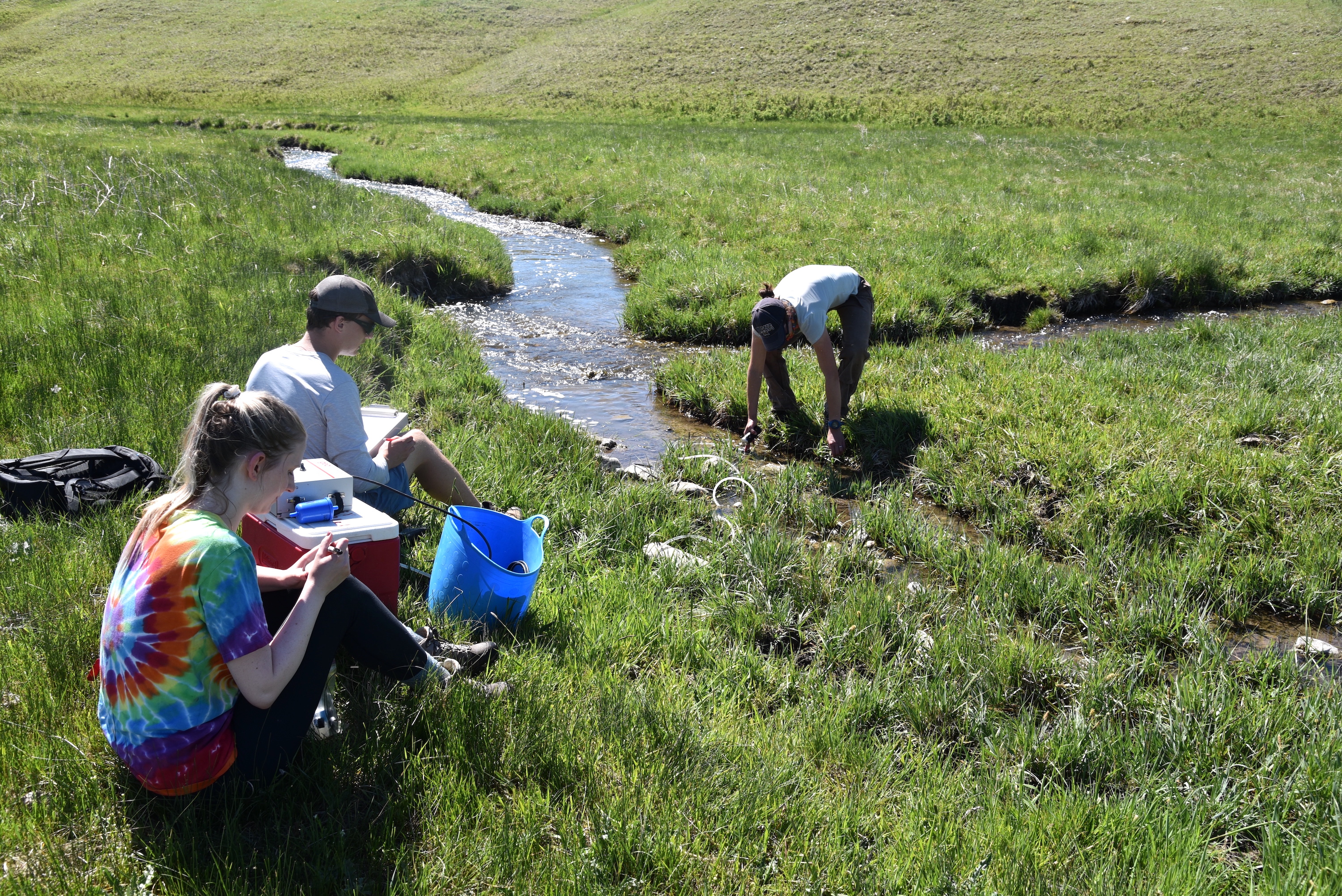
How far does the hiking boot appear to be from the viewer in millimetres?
3809

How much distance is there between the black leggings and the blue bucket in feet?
2.38

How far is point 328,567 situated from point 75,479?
3020 millimetres

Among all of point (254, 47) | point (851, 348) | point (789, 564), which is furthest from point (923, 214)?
point (254, 47)

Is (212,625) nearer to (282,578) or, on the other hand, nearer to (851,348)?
(282,578)

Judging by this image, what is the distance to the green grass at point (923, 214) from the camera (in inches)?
459

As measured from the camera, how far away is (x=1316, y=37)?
1917 inches

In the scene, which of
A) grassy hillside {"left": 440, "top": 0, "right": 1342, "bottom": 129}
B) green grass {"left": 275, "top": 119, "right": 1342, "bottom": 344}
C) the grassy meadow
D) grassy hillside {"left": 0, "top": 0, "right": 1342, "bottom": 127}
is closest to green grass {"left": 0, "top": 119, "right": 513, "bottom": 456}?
the grassy meadow

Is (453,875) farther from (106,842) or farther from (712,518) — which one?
(712,518)

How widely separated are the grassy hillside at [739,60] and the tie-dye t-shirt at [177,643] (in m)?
40.1

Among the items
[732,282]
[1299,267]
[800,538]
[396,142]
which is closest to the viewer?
[800,538]

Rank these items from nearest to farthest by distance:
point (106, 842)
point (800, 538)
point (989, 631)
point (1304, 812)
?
1. point (106, 842)
2. point (1304, 812)
3. point (989, 631)
4. point (800, 538)

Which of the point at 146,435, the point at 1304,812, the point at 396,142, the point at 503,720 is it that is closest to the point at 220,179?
the point at 146,435

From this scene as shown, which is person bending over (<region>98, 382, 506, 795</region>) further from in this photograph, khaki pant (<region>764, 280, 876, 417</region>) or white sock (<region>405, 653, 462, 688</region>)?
khaki pant (<region>764, 280, 876, 417</region>)

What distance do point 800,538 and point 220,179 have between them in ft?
50.4
